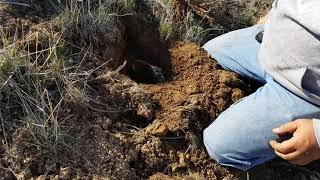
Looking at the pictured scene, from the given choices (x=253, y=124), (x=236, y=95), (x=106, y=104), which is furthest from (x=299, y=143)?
(x=106, y=104)

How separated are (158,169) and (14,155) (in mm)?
448

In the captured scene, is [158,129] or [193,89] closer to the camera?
[158,129]

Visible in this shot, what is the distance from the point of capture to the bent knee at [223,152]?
1.76 metres

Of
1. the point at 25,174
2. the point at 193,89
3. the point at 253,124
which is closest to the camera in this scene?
the point at 25,174

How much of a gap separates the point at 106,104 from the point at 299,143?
623mm

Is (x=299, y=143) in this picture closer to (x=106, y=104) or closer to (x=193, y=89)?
(x=193, y=89)

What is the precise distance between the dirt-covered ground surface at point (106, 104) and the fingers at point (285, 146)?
193 millimetres

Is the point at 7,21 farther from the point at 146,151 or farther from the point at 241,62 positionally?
the point at 241,62

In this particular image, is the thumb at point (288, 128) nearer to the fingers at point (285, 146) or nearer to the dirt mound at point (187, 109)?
the fingers at point (285, 146)

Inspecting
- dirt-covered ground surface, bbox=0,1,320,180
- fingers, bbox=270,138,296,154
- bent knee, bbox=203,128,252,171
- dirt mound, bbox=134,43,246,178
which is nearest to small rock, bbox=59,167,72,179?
dirt-covered ground surface, bbox=0,1,320,180

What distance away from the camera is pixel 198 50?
2059 mm

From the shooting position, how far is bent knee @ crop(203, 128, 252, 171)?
1.76 m

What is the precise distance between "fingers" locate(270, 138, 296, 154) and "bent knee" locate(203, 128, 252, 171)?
128mm

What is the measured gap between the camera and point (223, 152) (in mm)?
1767
